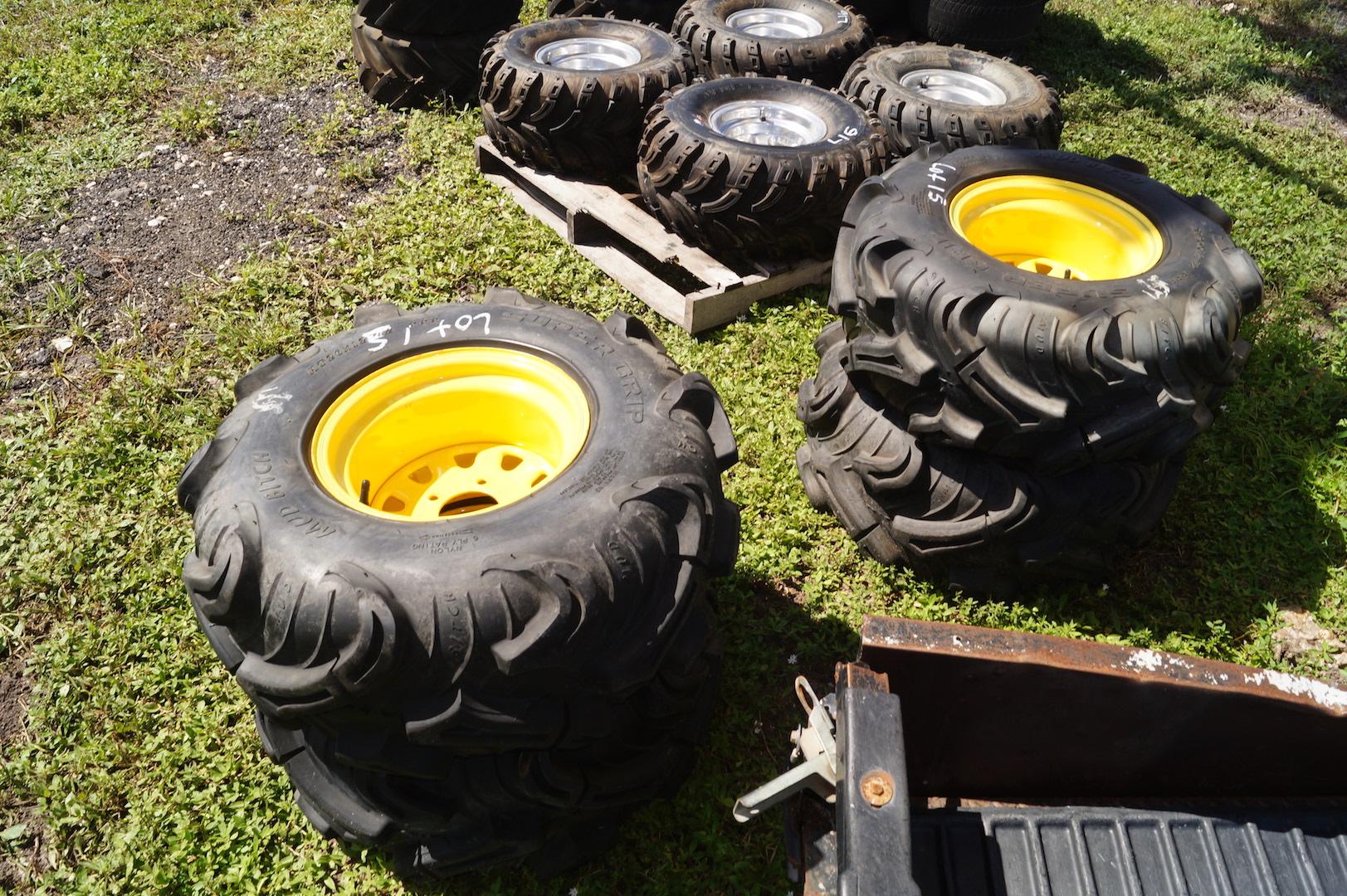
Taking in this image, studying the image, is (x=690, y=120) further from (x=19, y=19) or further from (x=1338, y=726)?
(x=19, y=19)

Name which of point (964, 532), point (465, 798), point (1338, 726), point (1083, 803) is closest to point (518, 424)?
point (465, 798)

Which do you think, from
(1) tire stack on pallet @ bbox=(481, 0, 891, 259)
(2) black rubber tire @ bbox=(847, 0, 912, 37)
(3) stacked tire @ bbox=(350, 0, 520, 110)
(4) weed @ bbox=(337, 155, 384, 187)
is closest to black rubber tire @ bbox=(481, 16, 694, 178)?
(1) tire stack on pallet @ bbox=(481, 0, 891, 259)

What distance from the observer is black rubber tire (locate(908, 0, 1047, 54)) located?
21.3 ft

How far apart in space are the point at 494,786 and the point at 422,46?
215 inches

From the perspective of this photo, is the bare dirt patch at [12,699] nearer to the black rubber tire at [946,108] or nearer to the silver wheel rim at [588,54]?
the silver wheel rim at [588,54]

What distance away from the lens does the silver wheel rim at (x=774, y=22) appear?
555 cm

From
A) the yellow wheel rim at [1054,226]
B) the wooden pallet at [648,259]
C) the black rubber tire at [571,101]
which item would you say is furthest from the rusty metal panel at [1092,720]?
the black rubber tire at [571,101]

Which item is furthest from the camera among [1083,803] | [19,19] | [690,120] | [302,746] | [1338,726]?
[19,19]

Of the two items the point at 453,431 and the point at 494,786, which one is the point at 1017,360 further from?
the point at 494,786

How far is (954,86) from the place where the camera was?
4.91m

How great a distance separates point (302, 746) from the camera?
7.32ft

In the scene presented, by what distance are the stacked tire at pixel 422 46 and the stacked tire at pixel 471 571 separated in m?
4.18

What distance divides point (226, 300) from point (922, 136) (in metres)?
3.74

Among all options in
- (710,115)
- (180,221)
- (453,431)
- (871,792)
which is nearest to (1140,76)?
(710,115)
